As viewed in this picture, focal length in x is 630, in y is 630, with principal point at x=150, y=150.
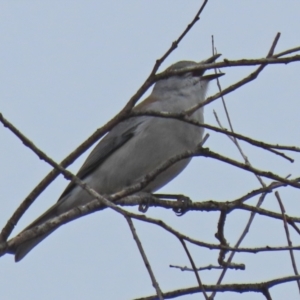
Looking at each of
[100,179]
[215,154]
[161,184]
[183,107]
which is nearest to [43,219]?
[100,179]

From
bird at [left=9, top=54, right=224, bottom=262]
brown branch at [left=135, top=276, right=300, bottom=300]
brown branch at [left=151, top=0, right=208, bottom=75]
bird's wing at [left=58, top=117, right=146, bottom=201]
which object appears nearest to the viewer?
brown branch at [left=135, top=276, right=300, bottom=300]

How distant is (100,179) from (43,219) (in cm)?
90

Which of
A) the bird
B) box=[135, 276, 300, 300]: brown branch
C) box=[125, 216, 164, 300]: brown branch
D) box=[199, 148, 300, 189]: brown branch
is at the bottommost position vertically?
box=[125, 216, 164, 300]: brown branch

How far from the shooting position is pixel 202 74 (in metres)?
8.54

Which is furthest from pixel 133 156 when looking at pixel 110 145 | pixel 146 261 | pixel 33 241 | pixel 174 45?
pixel 146 261

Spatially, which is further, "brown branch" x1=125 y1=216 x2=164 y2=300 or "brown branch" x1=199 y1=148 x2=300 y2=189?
"brown branch" x1=199 y1=148 x2=300 y2=189

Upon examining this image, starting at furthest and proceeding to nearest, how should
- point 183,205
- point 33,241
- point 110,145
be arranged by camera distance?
point 110,145 < point 33,241 < point 183,205

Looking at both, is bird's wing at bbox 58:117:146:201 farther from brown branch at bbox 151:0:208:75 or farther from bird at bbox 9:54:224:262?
brown branch at bbox 151:0:208:75

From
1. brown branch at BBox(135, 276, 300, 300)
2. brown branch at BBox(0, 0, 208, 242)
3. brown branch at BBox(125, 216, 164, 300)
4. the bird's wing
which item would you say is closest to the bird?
the bird's wing

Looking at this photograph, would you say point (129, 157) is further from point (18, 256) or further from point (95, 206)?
point (95, 206)

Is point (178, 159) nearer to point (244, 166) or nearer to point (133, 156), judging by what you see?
point (244, 166)

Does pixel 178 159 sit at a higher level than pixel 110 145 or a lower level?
lower

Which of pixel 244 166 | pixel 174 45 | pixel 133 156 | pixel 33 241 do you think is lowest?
pixel 244 166

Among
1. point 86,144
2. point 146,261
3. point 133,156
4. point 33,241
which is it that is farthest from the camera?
point 133,156
